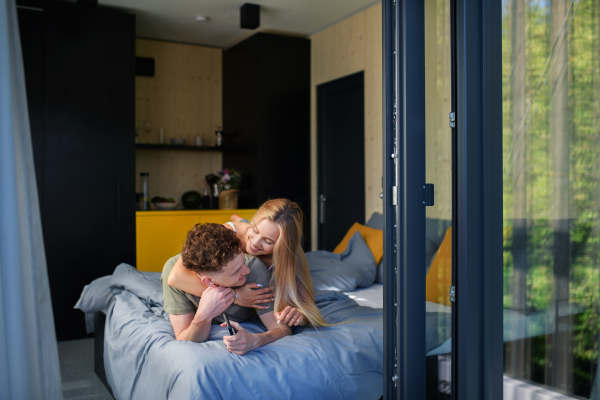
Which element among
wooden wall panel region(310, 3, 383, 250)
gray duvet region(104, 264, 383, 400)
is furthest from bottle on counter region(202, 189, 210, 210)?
gray duvet region(104, 264, 383, 400)

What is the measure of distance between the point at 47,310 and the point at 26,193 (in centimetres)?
35

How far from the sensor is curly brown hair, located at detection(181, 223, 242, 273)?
1718 mm

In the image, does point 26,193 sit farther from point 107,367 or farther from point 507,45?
point 507,45

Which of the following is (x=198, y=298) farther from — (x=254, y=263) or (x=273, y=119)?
(x=273, y=119)

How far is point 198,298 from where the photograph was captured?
1.89 meters

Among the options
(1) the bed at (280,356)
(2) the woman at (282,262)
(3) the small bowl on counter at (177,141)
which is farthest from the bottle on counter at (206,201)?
(2) the woman at (282,262)

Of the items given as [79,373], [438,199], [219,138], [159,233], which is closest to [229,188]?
[219,138]

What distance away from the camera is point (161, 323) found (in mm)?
2049

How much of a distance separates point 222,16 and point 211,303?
3.37 m

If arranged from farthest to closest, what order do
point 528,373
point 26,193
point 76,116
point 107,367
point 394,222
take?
point 76,116 < point 107,367 < point 394,222 < point 528,373 < point 26,193

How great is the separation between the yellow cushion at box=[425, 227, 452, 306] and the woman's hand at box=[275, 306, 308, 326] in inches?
20.7

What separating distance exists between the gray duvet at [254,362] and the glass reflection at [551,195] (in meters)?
0.54

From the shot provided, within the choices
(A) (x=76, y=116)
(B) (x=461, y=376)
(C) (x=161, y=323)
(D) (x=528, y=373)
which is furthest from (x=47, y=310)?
(A) (x=76, y=116)

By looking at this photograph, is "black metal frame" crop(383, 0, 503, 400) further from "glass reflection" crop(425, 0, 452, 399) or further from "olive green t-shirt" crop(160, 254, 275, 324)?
"olive green t-shirt" crop(160, 254, 275, 324)
